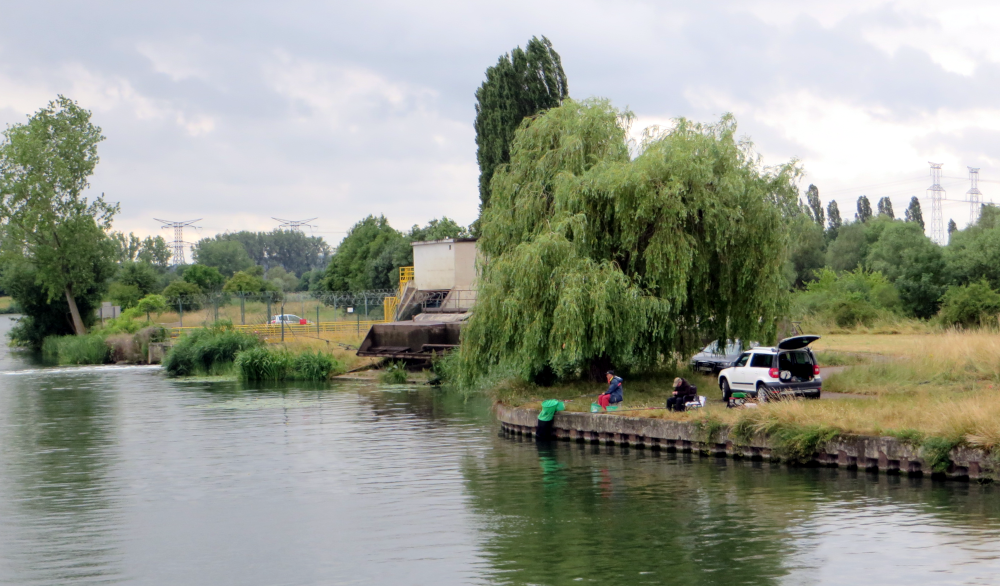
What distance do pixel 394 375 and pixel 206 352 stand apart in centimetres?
1384

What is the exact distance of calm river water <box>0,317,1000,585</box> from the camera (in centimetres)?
1393

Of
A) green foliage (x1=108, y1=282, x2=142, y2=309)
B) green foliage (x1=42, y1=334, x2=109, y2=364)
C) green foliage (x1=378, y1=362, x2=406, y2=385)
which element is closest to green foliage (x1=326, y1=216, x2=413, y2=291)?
green foliage (x1=108, y1=282, x2=142, y2=309)

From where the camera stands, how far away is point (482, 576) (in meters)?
13.6

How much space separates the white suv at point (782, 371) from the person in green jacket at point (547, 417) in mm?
5190

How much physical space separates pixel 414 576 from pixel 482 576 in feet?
3.19

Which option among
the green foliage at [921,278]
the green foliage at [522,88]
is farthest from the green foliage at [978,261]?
the green foliage at [522,88]

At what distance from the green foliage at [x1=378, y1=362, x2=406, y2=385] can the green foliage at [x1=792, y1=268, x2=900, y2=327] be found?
23370mm

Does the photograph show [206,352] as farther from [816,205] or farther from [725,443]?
[816,205]

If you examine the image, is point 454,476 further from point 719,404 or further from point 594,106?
point 594,106

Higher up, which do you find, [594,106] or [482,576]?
[594,106]

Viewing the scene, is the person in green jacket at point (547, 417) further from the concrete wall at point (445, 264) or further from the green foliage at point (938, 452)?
the concrete wall at point (445, 264)

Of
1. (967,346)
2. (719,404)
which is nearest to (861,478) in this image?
(719,404)

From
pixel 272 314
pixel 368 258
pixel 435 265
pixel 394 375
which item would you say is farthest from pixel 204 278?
pixel 394 375

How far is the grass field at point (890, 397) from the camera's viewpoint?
19078 mm
